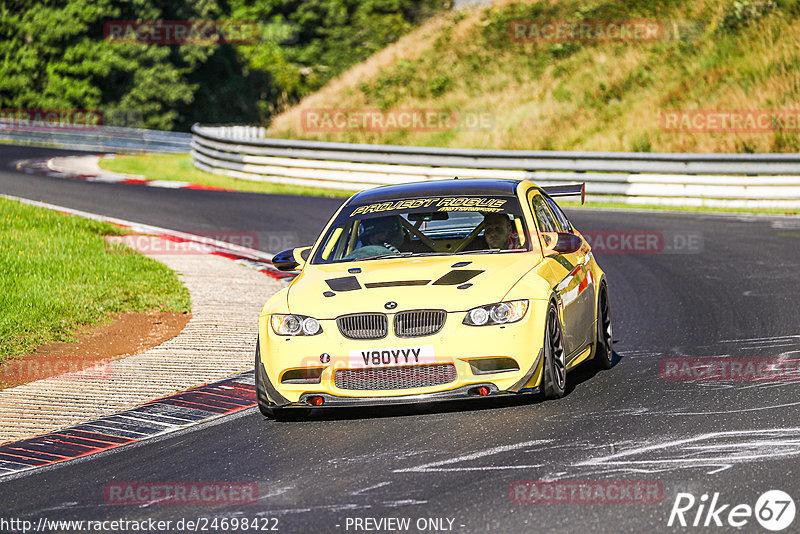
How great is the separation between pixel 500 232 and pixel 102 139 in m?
38.7

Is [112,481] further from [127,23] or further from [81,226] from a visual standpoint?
[127,23]

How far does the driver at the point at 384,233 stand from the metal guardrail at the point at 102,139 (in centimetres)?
3671

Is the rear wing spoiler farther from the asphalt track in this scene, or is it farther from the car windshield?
the asphalt track

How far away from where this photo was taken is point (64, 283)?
45.2ft

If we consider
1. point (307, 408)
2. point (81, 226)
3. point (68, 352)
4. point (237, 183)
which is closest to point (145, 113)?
point (237, 183)

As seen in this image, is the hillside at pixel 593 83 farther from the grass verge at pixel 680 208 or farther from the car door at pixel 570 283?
the car door at pixel 570 283

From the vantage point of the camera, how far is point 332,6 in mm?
83375

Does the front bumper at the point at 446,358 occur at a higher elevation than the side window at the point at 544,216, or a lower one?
lower

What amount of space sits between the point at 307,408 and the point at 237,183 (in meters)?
21.9

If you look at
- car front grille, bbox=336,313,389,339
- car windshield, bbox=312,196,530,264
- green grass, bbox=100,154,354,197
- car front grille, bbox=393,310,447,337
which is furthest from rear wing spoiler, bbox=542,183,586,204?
green grass, bbox=100,154,354,197

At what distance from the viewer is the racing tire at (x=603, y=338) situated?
366 inches

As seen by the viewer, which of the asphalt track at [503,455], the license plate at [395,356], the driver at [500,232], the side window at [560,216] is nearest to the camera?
the asphalt track at [503,455]

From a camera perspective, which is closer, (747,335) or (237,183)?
(747,335)

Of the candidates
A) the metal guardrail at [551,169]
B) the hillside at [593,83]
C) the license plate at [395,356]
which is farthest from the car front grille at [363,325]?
the hillside at [593,83]
